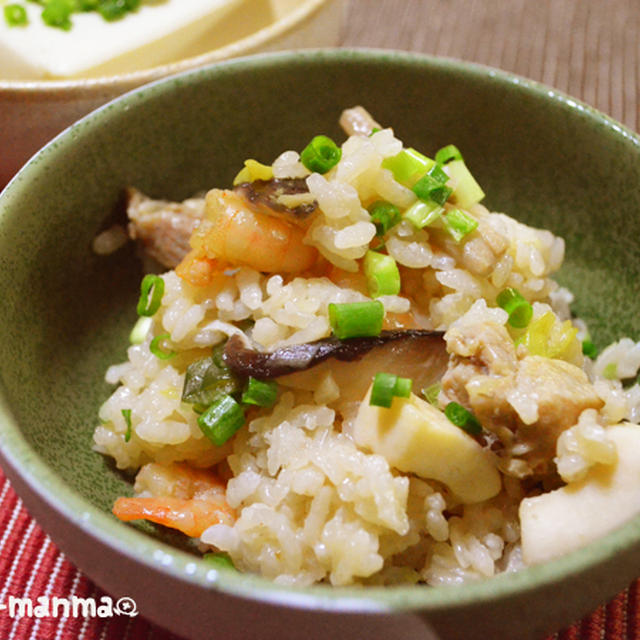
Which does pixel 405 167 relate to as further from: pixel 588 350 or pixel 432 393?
pixel 588 350

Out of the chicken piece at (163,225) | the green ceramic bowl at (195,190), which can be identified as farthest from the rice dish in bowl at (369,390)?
the chicken piece at (163,225)

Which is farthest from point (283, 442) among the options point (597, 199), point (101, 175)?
point (597, 199)

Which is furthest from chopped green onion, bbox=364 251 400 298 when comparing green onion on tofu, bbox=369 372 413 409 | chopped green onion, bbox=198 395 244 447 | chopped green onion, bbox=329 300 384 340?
chopped green onion, bbox=198 395 244 447

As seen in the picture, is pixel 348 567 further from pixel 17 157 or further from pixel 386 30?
pixel 386 30

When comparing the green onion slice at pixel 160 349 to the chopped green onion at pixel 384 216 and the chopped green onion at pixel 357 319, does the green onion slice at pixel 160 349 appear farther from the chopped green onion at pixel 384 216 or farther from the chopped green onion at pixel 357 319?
the chopped green onion at pixel 384 216

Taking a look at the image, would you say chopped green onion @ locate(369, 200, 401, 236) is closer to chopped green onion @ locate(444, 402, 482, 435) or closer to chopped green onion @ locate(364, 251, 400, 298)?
chopped green onion @ locate(364, 251, 400, 298)
